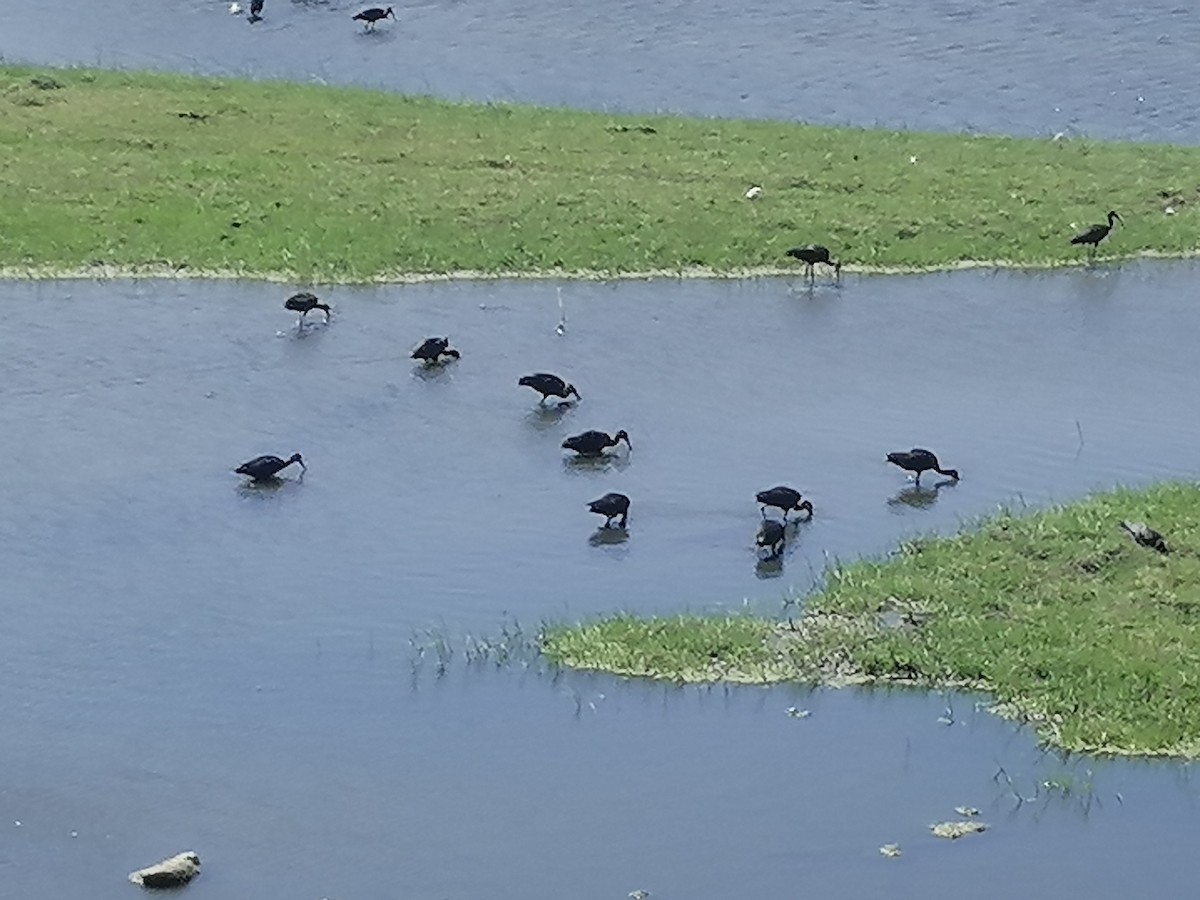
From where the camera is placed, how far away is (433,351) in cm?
2577

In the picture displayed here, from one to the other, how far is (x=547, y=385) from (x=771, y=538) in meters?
4.75

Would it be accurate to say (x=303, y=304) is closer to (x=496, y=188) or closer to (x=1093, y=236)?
(x=496, y=188)

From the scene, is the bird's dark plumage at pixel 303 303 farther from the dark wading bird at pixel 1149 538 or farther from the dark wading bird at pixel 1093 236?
the dark wading bird at pixel 1149 538

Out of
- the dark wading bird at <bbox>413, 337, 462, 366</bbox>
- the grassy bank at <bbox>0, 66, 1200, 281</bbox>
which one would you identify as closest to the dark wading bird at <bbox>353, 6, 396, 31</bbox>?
the grassy bank at <bbox>0, 66, 1200, 281</bbox>

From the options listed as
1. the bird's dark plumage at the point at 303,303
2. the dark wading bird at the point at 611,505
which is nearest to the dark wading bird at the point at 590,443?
the dark wading bird at the point at 611,505

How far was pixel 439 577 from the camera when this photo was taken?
66.3 feet

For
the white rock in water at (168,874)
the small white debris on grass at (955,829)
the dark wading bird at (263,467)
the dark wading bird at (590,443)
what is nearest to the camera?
the white rock in water at (168,874)

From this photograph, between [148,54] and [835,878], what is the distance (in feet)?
94.7

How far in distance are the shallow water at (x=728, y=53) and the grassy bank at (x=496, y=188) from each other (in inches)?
131

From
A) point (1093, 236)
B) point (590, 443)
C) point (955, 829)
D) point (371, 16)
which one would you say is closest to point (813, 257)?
point (1093, 236)

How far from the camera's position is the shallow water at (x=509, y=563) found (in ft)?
51.9

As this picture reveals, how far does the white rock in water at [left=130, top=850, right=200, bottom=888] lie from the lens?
15125 mm

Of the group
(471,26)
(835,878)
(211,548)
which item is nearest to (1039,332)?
(211,548)

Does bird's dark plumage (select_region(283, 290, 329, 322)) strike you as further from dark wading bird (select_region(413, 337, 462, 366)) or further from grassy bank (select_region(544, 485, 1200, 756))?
grassy bank (select_region(544, 485, 1200, 756))
